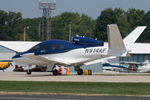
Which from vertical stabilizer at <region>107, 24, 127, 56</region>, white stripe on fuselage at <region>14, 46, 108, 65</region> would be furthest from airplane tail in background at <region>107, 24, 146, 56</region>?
white stripe on fuselage at <region>14, 46, 108, 65</region>

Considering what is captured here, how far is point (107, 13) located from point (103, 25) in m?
9.56

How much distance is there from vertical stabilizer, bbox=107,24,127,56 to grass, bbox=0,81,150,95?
22.6 ft

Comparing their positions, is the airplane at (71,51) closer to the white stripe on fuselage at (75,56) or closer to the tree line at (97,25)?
the white stripe on fuselage at (75,56)

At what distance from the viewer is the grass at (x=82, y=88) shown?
3003cm

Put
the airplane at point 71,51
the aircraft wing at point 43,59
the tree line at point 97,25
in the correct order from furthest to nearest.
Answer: the tree line at point 97,25, the airplane at point 71,51, the aircraft wing at point 43,59

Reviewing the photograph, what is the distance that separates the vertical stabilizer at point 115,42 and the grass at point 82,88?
22.6 ft

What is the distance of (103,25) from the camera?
155250mm

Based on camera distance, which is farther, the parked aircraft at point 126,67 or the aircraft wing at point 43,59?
the parked aircraft at point 126,67

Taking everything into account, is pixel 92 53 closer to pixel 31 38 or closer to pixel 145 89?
pixel 145 89

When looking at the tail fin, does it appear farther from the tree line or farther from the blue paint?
the tree line

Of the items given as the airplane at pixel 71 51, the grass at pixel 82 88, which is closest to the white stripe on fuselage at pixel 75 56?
the airplane at pixel 71 51

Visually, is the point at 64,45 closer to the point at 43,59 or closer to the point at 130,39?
the point at 43,59

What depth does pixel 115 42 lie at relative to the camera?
42125 mm

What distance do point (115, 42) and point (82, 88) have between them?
35.8ft
